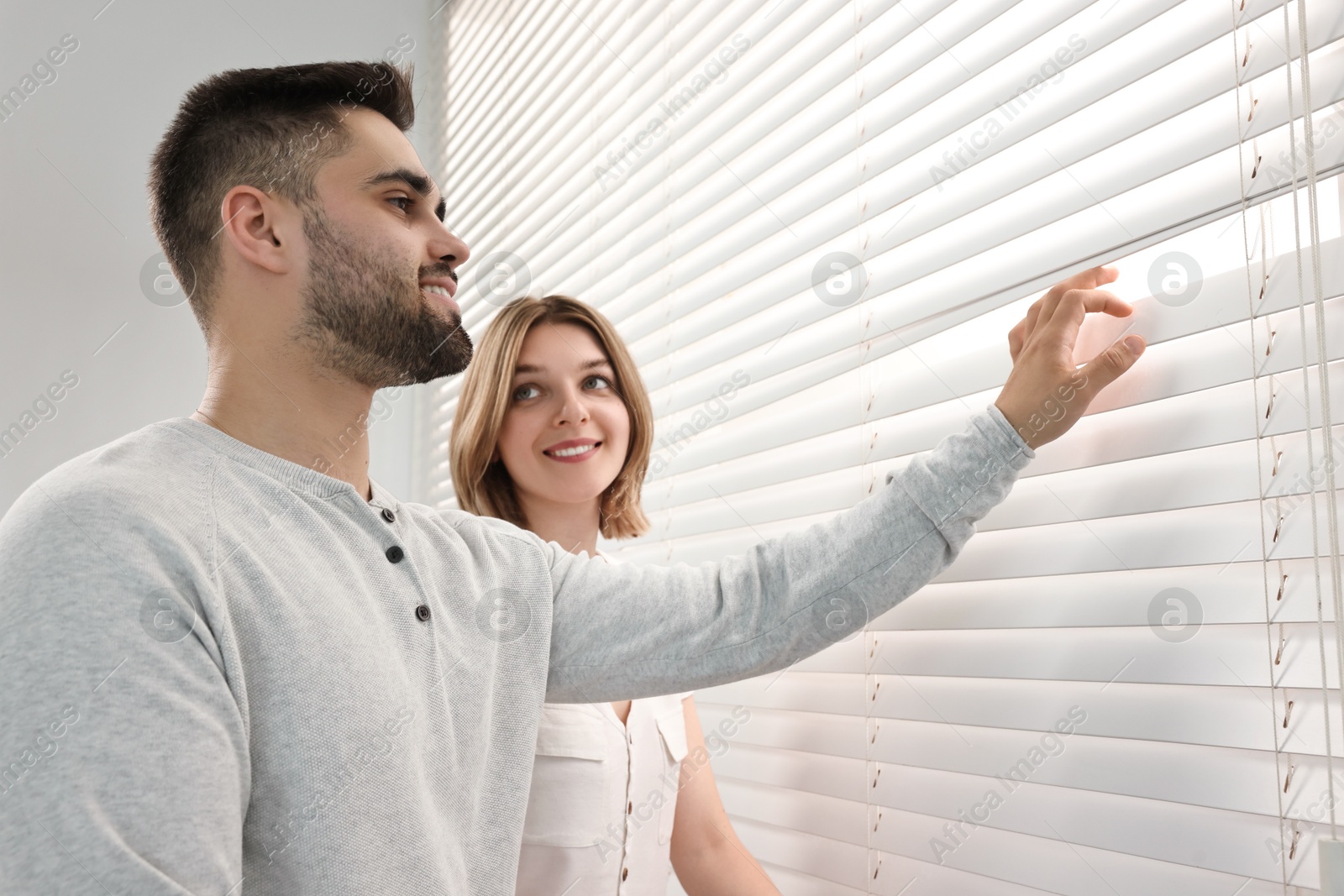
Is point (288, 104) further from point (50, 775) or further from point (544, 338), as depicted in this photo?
point (50, 775)

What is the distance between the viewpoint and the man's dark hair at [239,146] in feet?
2.95

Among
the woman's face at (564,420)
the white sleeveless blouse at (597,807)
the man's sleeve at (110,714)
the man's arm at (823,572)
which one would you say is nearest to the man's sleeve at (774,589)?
the man's arm at (823,572)

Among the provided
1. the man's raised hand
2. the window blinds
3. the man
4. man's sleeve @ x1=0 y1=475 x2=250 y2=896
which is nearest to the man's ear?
the man

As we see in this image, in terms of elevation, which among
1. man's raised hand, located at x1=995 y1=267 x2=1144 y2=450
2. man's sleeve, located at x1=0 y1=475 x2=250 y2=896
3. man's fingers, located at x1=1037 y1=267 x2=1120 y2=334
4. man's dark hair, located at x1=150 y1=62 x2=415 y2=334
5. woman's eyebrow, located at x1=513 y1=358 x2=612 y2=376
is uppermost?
man's dark hair, located at x1=150 y1=62 x2=415 y2=334

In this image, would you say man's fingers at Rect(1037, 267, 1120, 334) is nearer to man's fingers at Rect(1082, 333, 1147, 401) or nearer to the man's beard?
man's fingers at Rect(1082, 333, 1147, 401)

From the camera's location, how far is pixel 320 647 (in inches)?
27.5

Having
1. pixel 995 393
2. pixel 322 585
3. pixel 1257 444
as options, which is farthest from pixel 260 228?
pixel 1257 444

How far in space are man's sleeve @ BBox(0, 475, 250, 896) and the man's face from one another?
0.88 feet

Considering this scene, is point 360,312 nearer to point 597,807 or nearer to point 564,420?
point 564,420

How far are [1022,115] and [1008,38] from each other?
0.24ft

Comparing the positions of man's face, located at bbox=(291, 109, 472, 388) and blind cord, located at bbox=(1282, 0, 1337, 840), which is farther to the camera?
man's face, located at bbox=(291, 109, 472, 388)

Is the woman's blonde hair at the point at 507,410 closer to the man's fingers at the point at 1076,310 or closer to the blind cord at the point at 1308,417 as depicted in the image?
the man's fingers at the point at 1076,310

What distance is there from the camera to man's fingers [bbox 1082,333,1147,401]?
67cm

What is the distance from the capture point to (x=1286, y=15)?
606 mm
